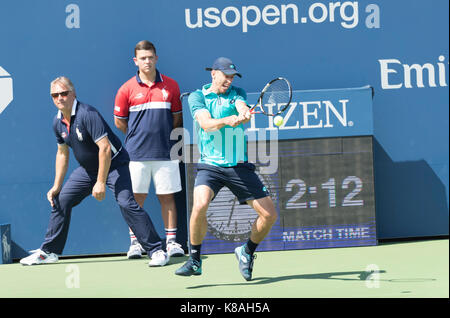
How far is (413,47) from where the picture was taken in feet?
22.6

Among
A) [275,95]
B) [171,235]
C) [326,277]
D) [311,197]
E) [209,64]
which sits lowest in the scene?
[326,277]

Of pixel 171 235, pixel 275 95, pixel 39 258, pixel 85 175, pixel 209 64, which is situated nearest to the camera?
pixel 275 95

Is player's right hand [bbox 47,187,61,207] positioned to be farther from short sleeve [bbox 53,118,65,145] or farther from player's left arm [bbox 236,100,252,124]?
player's left arm [bbox 236,100,252,124]

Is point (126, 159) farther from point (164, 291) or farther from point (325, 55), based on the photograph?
point (325, 55)

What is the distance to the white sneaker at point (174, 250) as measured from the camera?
6.52 metres

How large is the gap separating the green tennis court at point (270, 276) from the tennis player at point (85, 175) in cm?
22

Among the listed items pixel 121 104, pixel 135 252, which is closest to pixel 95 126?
pixel 121 104

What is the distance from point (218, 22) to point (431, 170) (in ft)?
8.11

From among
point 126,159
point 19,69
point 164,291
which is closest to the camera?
point 164,291

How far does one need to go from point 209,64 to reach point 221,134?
186 cm

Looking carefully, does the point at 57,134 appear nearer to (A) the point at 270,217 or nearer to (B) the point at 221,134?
(B) the point at 221,134

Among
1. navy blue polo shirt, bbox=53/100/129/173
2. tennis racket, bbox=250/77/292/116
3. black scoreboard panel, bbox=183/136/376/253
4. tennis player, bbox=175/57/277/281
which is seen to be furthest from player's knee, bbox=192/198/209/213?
black scoreboard panel, bbox=183/136/376/253

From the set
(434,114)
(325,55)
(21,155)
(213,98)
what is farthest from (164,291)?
(434,114)

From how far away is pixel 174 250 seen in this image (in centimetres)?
652
